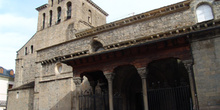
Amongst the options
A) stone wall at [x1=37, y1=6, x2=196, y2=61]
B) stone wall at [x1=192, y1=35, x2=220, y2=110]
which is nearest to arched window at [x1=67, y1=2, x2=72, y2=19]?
stone wall at [x1=37, y1=6, x2=196, y2=61]

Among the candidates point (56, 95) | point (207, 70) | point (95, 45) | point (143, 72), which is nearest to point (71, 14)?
point (95, 45)

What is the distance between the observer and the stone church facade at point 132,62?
864 cm

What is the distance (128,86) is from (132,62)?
13.9ft

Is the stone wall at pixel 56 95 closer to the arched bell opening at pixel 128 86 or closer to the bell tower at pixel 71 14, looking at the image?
the arched bell opening at pixel 128 86

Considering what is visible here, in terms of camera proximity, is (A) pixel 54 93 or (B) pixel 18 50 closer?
(A) pixel 54 93

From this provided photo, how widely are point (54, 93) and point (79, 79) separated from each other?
5913mm

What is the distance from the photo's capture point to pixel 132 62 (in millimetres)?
9570

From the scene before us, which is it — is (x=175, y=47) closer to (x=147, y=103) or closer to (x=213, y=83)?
(x=213, y=83)

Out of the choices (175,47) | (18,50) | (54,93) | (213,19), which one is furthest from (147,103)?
(18,50)

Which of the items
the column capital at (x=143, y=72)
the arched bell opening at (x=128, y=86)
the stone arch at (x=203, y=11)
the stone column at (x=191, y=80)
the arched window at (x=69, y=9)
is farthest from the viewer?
the arched window at (x=69, y=9)

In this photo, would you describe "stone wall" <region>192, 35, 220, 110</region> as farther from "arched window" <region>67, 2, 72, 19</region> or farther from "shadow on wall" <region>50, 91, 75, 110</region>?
"arched window" <region>67, 2, 72, 19</region>

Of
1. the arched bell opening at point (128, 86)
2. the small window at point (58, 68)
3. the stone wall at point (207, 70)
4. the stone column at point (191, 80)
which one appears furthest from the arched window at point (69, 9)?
the stone column at point (191, 80)

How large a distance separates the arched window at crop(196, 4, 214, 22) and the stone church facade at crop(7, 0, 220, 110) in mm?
14

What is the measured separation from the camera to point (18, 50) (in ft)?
85.9
